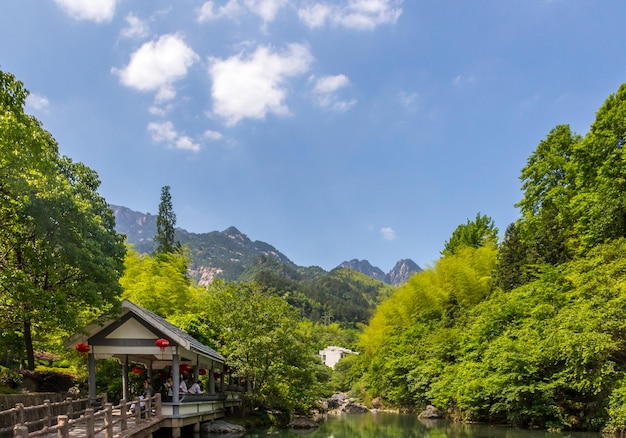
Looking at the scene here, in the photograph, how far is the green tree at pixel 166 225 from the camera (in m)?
43.1

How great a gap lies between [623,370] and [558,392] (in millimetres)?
3293

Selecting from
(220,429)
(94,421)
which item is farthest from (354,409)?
(94,421)

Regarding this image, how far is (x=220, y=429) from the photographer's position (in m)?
14.8

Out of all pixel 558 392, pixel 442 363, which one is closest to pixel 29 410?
pixel 558 392

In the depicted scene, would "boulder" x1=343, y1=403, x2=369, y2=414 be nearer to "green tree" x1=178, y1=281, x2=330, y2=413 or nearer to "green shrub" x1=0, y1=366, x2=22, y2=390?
"green tree" x1=178, y1=281, x2=330, y2=413

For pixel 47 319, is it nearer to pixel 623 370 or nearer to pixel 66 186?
pixel 66 186

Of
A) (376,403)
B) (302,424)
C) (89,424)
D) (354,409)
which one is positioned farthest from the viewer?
(376,403)

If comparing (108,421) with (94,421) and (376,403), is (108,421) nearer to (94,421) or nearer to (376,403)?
(94,421)

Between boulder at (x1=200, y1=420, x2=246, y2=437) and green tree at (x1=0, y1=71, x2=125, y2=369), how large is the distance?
568 centimetres

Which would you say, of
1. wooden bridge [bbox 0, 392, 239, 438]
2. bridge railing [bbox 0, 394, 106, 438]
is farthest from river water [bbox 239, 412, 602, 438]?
bridge railing [bbox 0, 394, 106, 438]

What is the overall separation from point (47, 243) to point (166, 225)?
36.2 m

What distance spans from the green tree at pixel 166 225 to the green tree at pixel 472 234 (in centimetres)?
2430

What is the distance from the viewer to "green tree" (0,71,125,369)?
344 inches

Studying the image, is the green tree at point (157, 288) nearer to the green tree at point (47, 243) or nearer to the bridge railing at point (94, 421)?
the green tree at point (47, 243)
